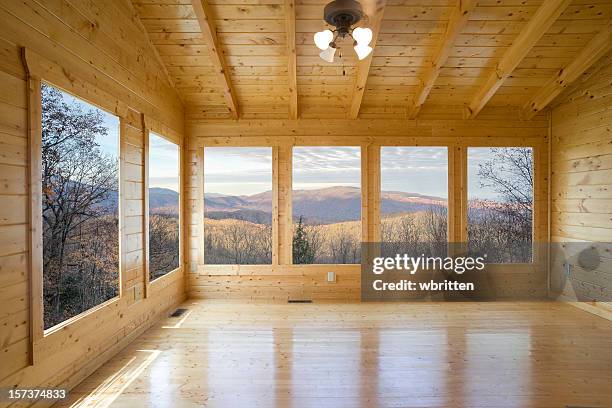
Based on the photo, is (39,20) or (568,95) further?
(568,95)

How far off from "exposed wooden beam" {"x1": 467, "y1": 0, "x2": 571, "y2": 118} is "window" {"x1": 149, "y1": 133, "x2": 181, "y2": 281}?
13.9 ft

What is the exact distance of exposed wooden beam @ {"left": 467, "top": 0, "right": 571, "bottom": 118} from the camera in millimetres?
3457

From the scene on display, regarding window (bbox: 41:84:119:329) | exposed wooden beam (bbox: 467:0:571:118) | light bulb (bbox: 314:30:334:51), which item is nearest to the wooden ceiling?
exposed wooden beam (bbox: 467:0:571:118)

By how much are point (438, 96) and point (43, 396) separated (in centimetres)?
534

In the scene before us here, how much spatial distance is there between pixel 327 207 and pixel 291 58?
7.04 feet

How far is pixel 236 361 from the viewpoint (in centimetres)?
312

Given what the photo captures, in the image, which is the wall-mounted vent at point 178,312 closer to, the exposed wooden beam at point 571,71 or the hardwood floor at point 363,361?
the hardwood floor at point 363,361

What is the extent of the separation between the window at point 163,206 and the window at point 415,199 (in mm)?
2964

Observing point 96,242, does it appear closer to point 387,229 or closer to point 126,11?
point 126,11

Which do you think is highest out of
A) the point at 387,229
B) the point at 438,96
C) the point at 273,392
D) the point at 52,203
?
the point at 438,96

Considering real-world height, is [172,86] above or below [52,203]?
above

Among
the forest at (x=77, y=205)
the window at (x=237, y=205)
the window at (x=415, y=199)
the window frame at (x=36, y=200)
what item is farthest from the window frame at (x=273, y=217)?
the window frame at (x=36, y=200)

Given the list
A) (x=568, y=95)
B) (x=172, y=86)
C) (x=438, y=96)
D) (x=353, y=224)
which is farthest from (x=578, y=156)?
(x=172, y=86)

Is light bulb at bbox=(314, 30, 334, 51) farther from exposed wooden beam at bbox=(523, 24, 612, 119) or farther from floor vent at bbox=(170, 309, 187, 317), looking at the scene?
floor vent at bbox=(170, 309, 187, 317)
